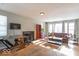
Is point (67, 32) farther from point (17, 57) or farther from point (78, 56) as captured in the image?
point (17, 57)

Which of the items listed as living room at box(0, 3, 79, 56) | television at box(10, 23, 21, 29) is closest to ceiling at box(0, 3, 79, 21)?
living room at box(0, 3, 79, 56)

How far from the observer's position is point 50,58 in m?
1.71

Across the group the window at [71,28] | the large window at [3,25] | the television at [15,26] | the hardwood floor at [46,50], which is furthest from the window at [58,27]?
the large window at [3,25]

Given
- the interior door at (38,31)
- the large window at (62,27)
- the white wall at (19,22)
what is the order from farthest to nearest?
the interior door at (38,31), the large window at (62,27), the white wall at (19,22)

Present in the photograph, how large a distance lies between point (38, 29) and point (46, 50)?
0.57m

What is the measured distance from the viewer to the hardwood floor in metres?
1.79

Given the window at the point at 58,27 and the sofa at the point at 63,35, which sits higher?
the window at the point at 58,27

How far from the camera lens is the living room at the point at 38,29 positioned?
1.81 m

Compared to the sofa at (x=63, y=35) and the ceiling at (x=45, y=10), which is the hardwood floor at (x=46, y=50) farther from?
the ceiling at (x=45, y=10)

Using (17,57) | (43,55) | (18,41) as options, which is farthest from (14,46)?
(43,55)

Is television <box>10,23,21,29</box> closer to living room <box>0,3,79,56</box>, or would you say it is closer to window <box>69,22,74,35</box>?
living room <box>0,3,79,56</box>

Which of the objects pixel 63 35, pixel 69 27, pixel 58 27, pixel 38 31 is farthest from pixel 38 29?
pixel 69 27

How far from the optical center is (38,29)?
7.14 feet

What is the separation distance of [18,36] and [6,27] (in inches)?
13.1
